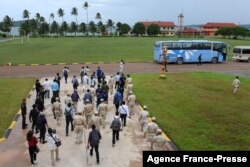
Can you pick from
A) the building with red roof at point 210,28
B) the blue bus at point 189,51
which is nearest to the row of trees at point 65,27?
the building with red roof at point 210,28

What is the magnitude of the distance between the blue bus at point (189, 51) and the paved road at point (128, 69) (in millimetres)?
1290

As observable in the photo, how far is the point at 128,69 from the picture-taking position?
3625 centimetres

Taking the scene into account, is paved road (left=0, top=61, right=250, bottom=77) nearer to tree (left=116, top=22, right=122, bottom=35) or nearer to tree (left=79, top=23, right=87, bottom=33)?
tree (left=116, top=22, right=122, bottom=35)

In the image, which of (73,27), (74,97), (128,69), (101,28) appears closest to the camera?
(74,97)

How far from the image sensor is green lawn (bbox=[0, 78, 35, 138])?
58.5 ft

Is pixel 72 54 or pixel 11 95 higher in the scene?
pixel 72 54

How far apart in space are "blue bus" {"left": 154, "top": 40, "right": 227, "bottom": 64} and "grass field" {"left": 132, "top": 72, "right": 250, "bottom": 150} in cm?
1067

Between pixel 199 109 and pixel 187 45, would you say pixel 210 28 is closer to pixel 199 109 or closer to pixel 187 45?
pixel 187 45

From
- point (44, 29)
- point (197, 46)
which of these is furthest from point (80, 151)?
point (44, 29)

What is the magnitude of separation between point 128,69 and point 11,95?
15.4m

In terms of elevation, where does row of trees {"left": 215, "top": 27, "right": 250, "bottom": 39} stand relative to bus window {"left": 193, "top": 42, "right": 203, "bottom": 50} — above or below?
above

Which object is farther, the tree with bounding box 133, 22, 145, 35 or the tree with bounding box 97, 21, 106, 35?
the tree with bounding box 97, 21, 106, 35

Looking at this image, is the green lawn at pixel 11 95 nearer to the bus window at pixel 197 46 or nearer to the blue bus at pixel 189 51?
Result: the blue bus at pixel 189 51

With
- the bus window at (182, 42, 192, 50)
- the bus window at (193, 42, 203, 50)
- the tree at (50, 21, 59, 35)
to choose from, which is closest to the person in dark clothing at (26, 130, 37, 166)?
the bus window at (182, 42, 192, 50)
